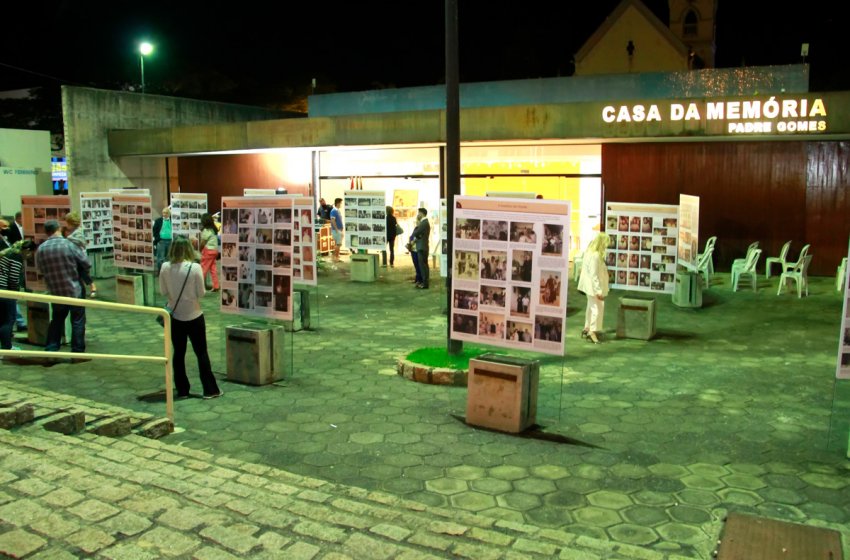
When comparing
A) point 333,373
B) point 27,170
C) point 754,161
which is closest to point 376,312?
point 333,373

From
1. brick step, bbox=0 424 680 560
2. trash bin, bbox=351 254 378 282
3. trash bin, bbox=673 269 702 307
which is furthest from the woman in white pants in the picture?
trash bin, bbox=351 254 378 282

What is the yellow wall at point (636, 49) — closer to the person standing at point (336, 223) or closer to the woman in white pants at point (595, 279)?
the person standing at point (336, 223)

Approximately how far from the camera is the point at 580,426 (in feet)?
24.2

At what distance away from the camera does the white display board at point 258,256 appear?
929 cm

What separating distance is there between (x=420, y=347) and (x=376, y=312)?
316 centimetres

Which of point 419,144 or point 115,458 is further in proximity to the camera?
point 419,144

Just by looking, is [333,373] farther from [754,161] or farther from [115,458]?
[754,161]

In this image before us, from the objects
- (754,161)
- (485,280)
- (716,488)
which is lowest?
(716,488)

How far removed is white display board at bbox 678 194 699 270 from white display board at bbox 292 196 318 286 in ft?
21.5

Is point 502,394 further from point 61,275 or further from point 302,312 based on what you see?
point 61,275

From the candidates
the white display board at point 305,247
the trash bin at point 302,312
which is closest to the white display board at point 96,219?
the trash bin at point 302,312

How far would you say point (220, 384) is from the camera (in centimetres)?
895

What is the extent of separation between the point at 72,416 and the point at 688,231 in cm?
1079

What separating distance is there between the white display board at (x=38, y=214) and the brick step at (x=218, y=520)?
1100 centimetres
